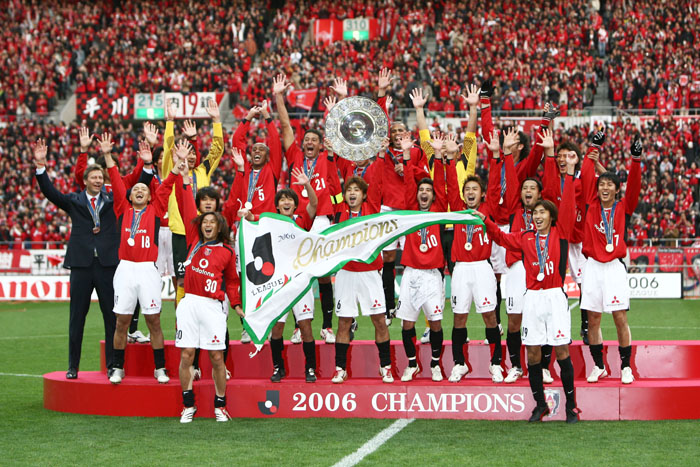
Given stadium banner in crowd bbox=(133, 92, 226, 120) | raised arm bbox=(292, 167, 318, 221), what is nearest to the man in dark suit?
raised arm bbox=(292, 167, 318, 221)

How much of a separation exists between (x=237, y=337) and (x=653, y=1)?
21.0 metres

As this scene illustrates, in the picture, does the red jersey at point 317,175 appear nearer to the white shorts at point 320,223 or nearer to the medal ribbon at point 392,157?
the white shorts at point 320,223

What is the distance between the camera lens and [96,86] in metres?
→ 32.9

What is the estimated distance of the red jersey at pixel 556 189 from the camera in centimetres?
884

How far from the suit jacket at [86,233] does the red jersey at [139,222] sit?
14 centimetres

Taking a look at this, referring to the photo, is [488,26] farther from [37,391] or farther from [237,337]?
[37,391]

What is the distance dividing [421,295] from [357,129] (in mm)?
1798

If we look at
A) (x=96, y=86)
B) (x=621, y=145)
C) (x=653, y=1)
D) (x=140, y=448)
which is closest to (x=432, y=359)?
(x=140, y=448)

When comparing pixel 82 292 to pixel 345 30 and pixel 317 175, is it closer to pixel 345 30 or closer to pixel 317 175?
pixel 317 175

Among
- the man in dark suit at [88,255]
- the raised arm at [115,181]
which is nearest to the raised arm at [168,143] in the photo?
the raised arm at [115,181]

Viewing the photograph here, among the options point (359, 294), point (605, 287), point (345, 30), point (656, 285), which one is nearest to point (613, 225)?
point (605, 287)

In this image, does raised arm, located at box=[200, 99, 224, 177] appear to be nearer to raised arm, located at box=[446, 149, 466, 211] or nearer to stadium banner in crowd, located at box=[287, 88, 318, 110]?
A: raised arm, located at box=[446, 149, 466, 211]

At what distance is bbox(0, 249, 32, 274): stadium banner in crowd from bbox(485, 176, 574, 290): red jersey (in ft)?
60.7

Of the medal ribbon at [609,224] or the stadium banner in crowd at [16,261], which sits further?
the stadium banner in crowd at [16,261]
